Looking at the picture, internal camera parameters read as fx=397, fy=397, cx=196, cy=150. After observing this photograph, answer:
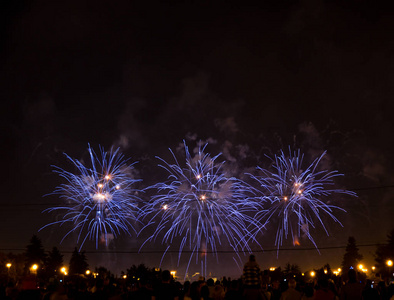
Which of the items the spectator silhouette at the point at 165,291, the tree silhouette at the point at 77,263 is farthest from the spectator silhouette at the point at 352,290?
the tree silhouette at the point at 77,263

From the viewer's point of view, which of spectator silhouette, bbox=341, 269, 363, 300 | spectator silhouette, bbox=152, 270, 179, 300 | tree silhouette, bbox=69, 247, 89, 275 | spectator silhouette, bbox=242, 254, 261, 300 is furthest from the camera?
tree silhouette, bbox=69, 247, 89, 275

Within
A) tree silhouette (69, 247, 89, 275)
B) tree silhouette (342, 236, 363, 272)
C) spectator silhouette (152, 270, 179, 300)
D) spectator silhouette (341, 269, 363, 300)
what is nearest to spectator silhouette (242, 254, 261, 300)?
spectator silhouette (341, 269, 363, 300)

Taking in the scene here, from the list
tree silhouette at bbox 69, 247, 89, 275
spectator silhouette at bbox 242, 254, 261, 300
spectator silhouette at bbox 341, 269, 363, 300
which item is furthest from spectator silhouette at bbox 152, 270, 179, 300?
tree silhouette at bbox 69, 247, 89, 275

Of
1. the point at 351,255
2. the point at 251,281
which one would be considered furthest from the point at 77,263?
the point at 251,281

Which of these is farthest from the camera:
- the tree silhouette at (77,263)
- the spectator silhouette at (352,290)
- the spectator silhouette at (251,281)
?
the tree silhouette at (77,263)

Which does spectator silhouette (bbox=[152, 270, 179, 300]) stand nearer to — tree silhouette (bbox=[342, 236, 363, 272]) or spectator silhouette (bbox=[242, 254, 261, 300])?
spectator silhouette (bbox=[242, 254, 261, 300])

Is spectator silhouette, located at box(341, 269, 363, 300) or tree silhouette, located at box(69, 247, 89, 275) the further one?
tree silhouette, located at box(69, 247, 89, 275)

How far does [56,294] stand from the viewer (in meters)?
9.97

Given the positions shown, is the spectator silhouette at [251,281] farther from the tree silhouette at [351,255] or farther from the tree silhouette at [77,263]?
the tree silhouette at [351,255]

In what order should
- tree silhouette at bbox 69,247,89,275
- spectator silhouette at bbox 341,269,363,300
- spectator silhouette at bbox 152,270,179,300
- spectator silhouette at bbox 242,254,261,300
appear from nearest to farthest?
spectator silhouette at bbox 152,270,179,300 → spectator silhouette at bbox 341,269,363,300 → spectator silhouette at bbox 242,254,261,300 → tree silhouette at bbox 69,247,89,275

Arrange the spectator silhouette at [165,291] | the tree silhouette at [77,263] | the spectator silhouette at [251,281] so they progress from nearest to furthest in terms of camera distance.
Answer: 1. the spectator silhouette at [165,291]
2. the spectator silhouette at [251,281]
3. the tree silhouette at [77,263]

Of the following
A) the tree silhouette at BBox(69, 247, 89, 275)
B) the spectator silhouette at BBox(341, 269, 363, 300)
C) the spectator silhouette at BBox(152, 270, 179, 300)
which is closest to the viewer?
the spectator silhouette at BBox(152, 270, 179, 300)

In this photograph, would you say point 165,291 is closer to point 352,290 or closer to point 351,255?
point 352,290

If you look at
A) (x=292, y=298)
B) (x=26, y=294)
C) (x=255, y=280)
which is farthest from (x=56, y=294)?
(x=292, y=298)
